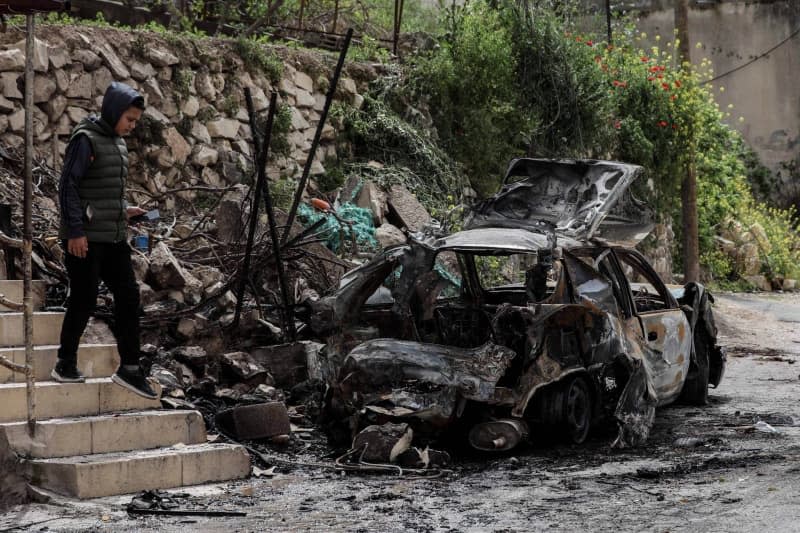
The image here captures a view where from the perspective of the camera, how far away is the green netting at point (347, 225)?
45.2 feet

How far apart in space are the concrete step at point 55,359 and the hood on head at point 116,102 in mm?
1756

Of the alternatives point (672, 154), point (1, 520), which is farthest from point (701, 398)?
point (672, 154)

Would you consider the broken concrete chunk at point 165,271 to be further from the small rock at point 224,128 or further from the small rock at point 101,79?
the small rock at point 224,128

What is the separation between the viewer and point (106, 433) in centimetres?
752

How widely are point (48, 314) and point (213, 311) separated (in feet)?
9.94

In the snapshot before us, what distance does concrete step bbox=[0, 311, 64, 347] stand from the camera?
8156 millimetres

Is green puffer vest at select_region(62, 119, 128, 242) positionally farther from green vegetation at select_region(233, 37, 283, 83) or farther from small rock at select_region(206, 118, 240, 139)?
green vegetation at select_region(233, 37, 283, 83)

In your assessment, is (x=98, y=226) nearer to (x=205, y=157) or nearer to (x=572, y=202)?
(x=572, y=202)

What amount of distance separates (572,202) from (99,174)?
4.62 m

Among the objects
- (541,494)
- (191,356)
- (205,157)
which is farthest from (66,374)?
(205,157)

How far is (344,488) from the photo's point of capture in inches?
294

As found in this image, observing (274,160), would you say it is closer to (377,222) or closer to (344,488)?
(377,222)

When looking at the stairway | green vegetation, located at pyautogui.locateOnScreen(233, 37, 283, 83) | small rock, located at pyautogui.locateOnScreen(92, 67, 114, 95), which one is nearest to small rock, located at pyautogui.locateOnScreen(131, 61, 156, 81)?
small rock, located at pyautogui.locateOnScreen(92, 67, 114, 95)

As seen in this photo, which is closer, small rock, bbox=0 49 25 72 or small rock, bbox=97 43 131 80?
small rock, bbox=0 49 25 72
